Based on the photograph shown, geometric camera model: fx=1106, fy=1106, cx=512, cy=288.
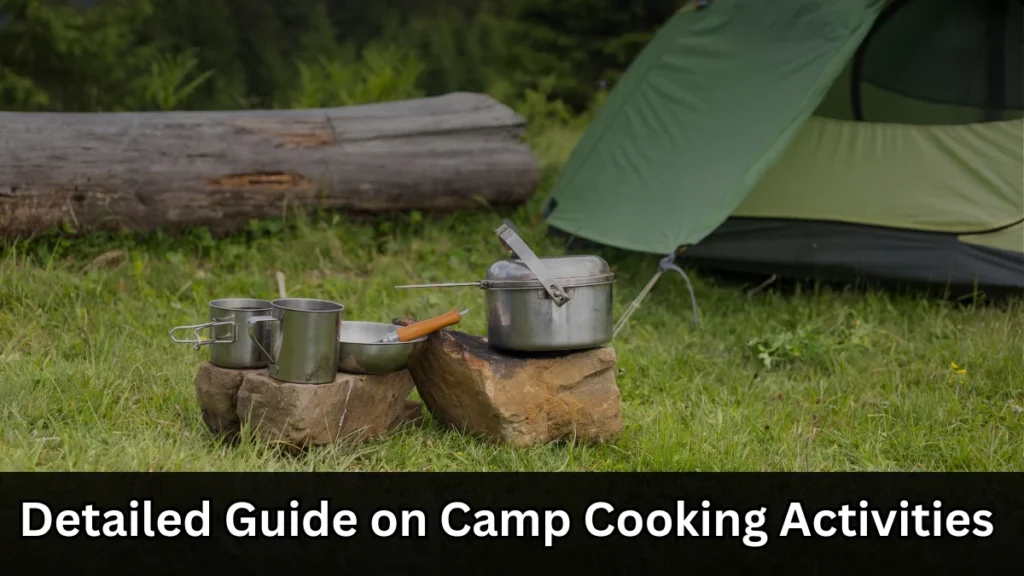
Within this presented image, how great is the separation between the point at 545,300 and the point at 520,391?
0.30 m

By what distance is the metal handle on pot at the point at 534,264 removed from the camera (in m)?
3.28

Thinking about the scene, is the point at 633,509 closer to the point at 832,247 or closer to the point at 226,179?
the point at 832,247

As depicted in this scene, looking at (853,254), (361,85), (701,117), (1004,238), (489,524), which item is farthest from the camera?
(361,85)

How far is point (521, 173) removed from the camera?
21.4 feet

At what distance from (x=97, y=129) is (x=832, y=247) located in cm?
358

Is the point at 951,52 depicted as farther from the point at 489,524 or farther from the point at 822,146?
the point at 489,524

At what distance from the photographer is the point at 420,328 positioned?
3348 millimetres

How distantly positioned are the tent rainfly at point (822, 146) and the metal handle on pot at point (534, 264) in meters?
1.56

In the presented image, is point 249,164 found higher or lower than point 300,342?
higher

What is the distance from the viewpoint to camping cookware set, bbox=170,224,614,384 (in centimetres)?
325

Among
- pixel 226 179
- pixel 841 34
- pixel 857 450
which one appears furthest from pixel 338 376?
pixel 841 34

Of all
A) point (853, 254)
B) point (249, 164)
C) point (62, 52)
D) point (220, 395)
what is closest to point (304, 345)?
point (220, 395)

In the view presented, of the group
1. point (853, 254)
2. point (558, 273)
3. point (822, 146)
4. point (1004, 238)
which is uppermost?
point (822, 146)

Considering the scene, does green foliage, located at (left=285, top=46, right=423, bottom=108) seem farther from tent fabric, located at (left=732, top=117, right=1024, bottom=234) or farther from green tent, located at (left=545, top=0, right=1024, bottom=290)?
tent fabric, located at (left=732, top=117, right=1024, bottom=234)
